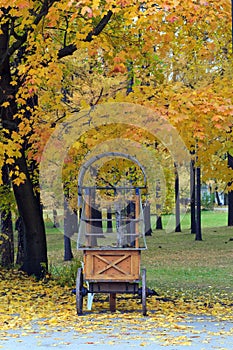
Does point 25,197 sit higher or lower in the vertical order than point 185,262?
higher

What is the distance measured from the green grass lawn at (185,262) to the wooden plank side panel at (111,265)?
14.9 ft

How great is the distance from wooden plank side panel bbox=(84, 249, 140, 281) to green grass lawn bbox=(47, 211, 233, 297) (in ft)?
14.9

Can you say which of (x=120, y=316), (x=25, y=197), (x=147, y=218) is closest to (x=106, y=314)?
(x=120, y=316)

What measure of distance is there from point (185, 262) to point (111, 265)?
14.9 meters

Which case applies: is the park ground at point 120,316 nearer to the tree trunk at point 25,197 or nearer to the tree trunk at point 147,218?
the tree trunk at point 25,197

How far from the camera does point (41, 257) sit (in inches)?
645

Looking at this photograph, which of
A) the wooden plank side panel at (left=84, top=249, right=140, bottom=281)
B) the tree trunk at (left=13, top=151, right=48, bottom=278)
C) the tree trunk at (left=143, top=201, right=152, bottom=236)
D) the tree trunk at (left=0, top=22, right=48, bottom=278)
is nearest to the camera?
the wooden plank side panel at (left=84, top=249, right=140, bottom=281)

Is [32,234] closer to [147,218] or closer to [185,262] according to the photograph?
[185,262]

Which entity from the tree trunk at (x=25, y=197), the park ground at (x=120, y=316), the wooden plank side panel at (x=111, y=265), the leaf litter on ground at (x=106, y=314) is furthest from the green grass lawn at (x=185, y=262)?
the wooden plank side panel at (x=111, y=265)

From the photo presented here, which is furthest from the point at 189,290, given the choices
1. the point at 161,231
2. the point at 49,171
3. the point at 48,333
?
the point at 161,231

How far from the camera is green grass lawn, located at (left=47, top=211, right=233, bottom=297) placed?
18.4 metres

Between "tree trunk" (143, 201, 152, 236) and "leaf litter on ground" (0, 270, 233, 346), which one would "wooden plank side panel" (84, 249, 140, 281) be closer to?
"leaf litter on ground" (0, 270, 233, 346)

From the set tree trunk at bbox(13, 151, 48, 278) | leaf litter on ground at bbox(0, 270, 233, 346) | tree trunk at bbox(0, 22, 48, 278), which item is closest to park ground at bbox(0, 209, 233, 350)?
leaf litter on ground at bbox(0, 270, 233, 346)

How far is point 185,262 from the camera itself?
84.2 ft
